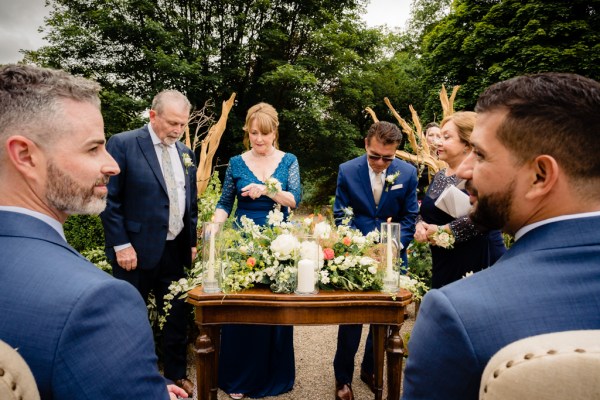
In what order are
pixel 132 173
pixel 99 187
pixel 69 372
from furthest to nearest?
1. pixel 132 173
2. pixel 99 187
3. pixel 69 372

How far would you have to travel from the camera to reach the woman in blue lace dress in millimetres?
3582

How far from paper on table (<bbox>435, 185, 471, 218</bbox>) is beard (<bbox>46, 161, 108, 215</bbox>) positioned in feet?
8.31

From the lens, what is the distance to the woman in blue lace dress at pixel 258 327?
141 inches

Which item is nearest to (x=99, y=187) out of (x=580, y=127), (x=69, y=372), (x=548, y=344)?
(x=69, y=372)

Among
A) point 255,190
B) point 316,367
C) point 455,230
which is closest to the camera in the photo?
point 455,230

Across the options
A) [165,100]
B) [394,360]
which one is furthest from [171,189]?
[394,360]

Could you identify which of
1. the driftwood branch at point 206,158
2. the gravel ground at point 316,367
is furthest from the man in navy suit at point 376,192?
the driftwood branch at point 206,158

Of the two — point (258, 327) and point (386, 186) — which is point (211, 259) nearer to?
point (258, 327)

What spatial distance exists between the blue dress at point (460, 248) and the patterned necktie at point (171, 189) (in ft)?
7.40

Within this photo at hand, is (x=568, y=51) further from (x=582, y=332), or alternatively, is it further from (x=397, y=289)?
(x=582, y=332)

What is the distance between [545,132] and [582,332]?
0.57 metres

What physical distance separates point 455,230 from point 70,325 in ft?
9.13

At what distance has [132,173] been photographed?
339cm

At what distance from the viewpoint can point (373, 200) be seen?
3943mm
